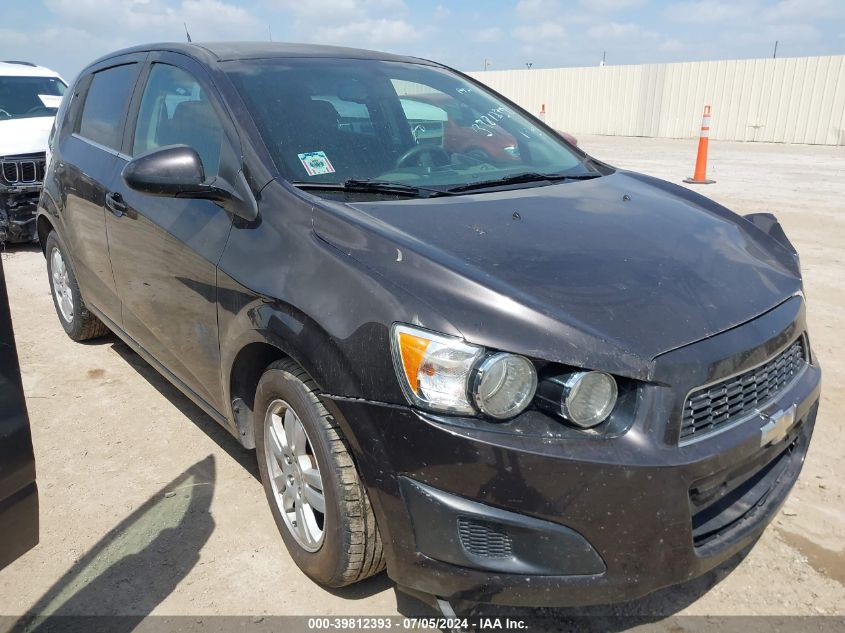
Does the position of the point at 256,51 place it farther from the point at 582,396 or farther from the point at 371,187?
the point at 582,396

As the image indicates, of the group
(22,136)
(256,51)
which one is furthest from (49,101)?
(256,51)

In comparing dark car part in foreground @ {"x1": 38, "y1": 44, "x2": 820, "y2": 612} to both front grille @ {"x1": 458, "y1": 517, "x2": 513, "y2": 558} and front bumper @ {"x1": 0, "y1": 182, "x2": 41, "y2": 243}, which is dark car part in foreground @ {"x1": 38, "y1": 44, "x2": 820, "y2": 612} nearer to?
front grille @ {"x1": 458, "y1": 517, "x2": 513, "y2": 558}

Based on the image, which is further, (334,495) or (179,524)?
(179,524)

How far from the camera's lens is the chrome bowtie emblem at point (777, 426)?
1.90 m

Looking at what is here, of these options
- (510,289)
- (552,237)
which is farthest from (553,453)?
(552,237)

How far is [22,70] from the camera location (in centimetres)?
861

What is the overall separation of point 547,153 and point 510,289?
159cm

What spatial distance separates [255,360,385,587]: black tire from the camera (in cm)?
198

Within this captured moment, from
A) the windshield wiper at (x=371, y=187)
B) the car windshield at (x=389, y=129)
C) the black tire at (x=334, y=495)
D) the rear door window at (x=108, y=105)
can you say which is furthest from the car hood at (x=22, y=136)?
the black tire at (x=334, y=495)

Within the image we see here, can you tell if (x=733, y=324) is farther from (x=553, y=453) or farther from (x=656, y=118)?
(x=656, y=118)

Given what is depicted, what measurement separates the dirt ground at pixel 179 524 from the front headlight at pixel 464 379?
93 cm

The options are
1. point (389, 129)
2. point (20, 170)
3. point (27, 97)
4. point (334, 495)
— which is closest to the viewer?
point (334, 495)

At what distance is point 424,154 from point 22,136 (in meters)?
5.83

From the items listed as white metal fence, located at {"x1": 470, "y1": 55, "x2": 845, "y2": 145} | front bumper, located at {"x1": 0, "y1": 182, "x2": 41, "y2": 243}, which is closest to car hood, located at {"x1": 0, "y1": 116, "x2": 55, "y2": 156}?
front bumper, located at {"x1": 0, "y1": 182, "x2": 41, "y2": 243}
